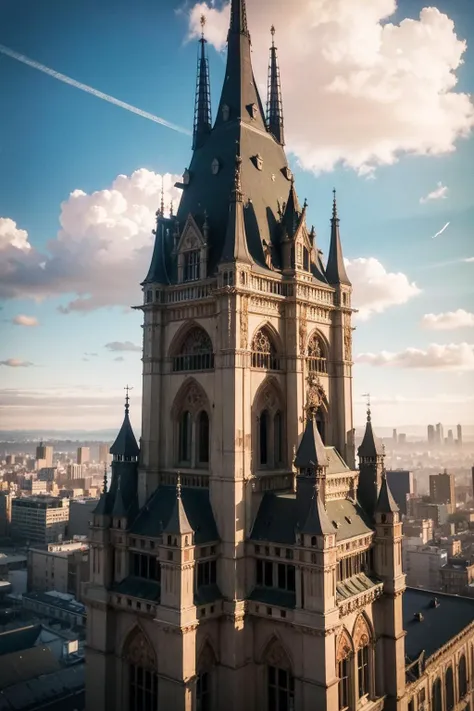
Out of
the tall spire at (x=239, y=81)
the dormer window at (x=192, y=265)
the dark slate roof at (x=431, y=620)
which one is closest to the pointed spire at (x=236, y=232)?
the dormer window at (x=192, y=265)

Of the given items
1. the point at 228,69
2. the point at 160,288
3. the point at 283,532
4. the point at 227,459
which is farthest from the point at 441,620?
the point at 228,69

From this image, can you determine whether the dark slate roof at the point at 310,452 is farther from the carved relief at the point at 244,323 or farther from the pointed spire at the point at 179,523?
the pointed spire at the point at 179,523

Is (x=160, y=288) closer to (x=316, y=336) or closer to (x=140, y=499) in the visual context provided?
(x=316, y=336)

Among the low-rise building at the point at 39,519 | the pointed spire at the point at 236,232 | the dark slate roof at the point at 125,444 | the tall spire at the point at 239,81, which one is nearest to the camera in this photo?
the pointed spire at the point at 236,232

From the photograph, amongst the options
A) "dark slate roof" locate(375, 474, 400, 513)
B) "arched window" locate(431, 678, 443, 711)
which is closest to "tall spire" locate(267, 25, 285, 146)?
"dark slate roof" locate(375, 474, 400, 513)

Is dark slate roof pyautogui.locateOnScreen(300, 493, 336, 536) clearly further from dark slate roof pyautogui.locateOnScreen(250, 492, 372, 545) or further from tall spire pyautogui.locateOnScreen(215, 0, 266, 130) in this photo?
tall spire pyautogui.locateOnScreen(215, 0, 266, 130)
